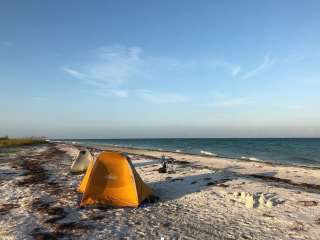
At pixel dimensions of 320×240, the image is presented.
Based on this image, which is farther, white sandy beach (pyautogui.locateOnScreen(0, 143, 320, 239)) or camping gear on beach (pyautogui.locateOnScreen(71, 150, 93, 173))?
camping gear on beach (pyautogui.locateOnScreen(71, 150, 93, 173))

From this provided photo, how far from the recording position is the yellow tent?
1160cm

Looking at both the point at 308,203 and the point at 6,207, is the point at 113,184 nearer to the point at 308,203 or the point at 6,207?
the point at 6,207

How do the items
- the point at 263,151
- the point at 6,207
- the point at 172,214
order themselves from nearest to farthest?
the point at 172,214
the point at 6,207
the point at 263,151

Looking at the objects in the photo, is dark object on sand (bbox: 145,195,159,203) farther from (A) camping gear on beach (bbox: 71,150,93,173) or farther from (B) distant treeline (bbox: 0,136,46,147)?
(B) distant treeline (bbox: 0,136,46,147)

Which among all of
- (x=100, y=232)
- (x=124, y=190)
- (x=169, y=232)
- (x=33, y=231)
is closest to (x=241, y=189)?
(x=124, y=190)

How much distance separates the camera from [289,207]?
11453 millimetres

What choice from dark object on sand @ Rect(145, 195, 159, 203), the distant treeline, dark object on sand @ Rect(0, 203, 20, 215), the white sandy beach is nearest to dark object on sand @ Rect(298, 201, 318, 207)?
the white sandy beach

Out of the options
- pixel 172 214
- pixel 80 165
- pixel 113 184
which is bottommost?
pixel 172 214

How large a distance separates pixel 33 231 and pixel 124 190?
3947 mm

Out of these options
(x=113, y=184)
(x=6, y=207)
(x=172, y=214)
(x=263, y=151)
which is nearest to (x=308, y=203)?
(x=172, y=214)

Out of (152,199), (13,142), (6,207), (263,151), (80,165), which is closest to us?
(6,207)

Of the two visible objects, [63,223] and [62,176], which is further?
[62,176]

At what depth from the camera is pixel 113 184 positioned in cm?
1207

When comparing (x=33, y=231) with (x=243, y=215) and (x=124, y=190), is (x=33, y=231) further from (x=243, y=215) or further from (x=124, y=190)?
(x=243, y=215)
